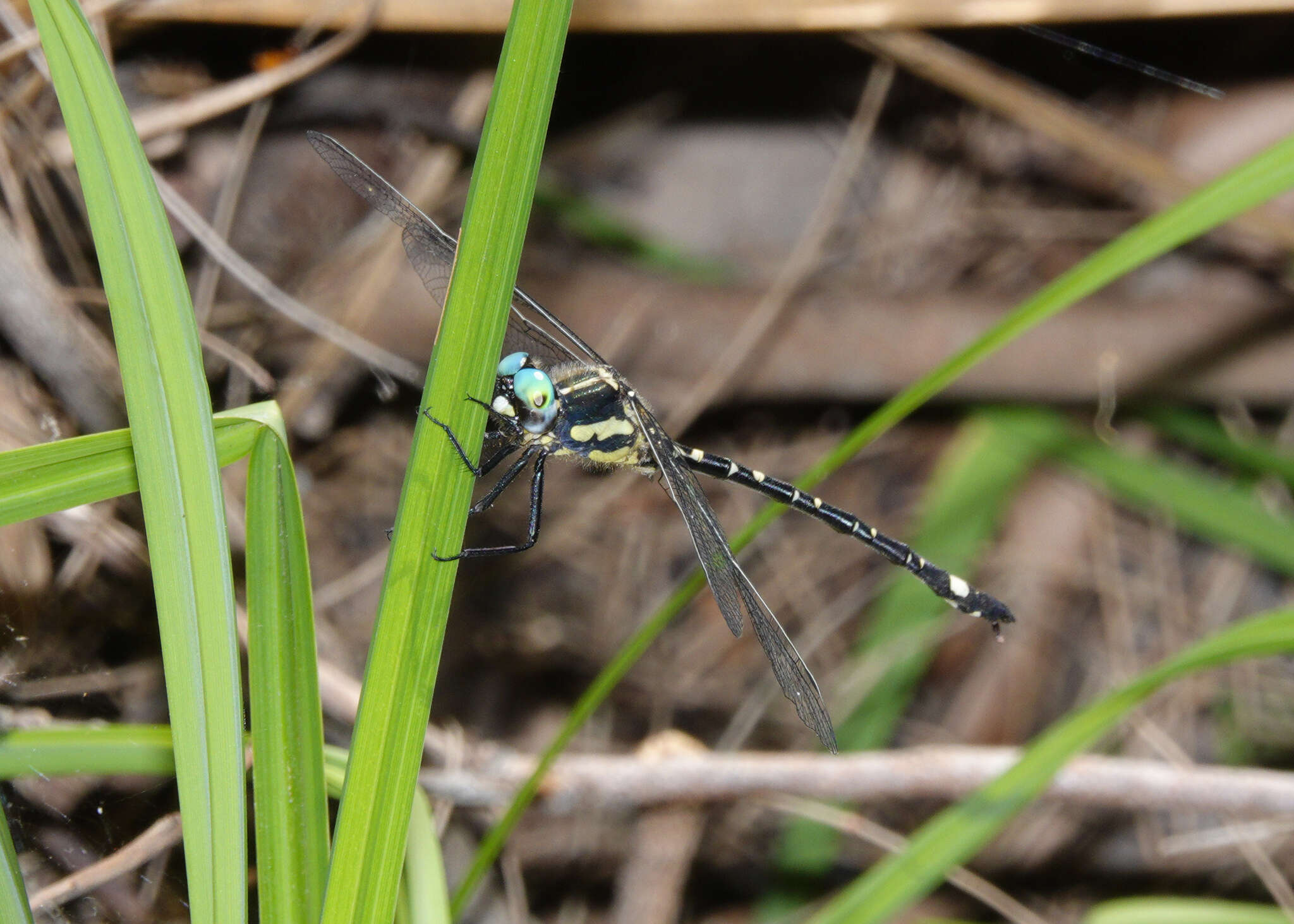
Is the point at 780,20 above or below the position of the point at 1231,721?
above

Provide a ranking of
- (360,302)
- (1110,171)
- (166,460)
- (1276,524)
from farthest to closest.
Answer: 1. (1110,171)
2. (1276,524)
3. (360,302)
4. (166,460)

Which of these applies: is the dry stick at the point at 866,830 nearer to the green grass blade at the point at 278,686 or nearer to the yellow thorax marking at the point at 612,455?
the yellow thorax marking at the point at 612,455

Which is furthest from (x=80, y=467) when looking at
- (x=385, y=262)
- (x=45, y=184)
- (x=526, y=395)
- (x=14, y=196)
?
(x=385, y=262)

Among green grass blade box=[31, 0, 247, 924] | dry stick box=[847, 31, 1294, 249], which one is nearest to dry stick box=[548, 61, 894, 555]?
dry stick box=[847, 31, 1294, 249]

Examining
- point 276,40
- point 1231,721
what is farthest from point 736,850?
point 276,40

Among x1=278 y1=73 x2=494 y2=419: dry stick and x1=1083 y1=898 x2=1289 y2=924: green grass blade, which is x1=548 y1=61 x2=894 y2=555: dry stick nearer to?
x1=278 y1=73 x2=494 y2=419: dry stick

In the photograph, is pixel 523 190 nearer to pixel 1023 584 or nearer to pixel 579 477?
pixel 579 477

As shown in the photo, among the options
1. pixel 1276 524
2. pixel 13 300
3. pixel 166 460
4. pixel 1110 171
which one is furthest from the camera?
pixel 1110 171
